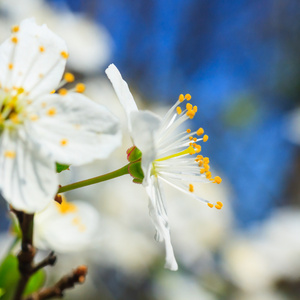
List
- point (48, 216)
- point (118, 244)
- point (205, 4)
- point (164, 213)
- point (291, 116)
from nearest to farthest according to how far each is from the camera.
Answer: point (164, 213) → point (48, 216) → point (118, 244) → point (291, 116) → point (205, 4)

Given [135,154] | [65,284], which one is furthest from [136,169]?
[65,284]

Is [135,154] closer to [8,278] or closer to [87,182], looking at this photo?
[87,182]

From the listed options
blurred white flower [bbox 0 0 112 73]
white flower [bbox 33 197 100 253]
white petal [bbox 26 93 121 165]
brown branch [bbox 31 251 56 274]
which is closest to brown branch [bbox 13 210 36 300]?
brown branch [bbox 31 251 56 274]

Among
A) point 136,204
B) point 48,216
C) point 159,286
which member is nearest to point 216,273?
point 159,286

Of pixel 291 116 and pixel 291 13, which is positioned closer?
pixel 291 116

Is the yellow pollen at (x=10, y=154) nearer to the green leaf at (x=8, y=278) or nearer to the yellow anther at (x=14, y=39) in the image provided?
the yellow anther at (x=14, y=39)

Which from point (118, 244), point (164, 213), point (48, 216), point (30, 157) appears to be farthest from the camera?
point (118, 244)

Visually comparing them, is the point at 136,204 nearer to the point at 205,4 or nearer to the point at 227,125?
the point at 227,125
